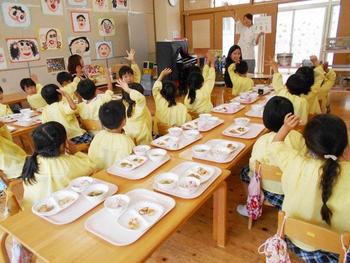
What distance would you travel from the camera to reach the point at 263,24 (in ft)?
16.6

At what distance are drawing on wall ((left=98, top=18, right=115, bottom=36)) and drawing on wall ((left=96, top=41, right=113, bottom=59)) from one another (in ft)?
0.64

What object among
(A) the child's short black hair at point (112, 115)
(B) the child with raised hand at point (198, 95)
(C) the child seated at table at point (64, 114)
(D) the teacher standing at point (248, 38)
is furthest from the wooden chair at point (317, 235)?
(D) the teacher standing at point (248, 38)

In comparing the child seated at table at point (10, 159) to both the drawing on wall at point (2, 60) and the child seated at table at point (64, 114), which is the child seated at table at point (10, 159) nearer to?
the child seated at table at point (64, 114)

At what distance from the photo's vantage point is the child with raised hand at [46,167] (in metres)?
1.48

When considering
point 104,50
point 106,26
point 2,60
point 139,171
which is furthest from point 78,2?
point 139,171

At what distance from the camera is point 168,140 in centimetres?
195

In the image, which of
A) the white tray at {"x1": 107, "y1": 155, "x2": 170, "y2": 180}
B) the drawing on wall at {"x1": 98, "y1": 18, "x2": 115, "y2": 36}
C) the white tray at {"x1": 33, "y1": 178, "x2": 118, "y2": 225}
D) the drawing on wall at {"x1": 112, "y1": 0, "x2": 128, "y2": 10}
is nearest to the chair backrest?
the white tray at {"x1": 107, "y1": 155, "x2": 170, "y2": 180}

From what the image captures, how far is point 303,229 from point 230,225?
103cm

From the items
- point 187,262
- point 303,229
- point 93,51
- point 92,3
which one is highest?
point 92,3

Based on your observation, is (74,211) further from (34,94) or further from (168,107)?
(34,94)

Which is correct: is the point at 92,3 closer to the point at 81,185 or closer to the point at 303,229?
the point at 81,185

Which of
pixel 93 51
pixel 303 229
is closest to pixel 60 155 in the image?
pixel 303 229

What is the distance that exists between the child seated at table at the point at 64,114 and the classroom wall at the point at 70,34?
7.09 feet

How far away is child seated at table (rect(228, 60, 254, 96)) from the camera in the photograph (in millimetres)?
3877
